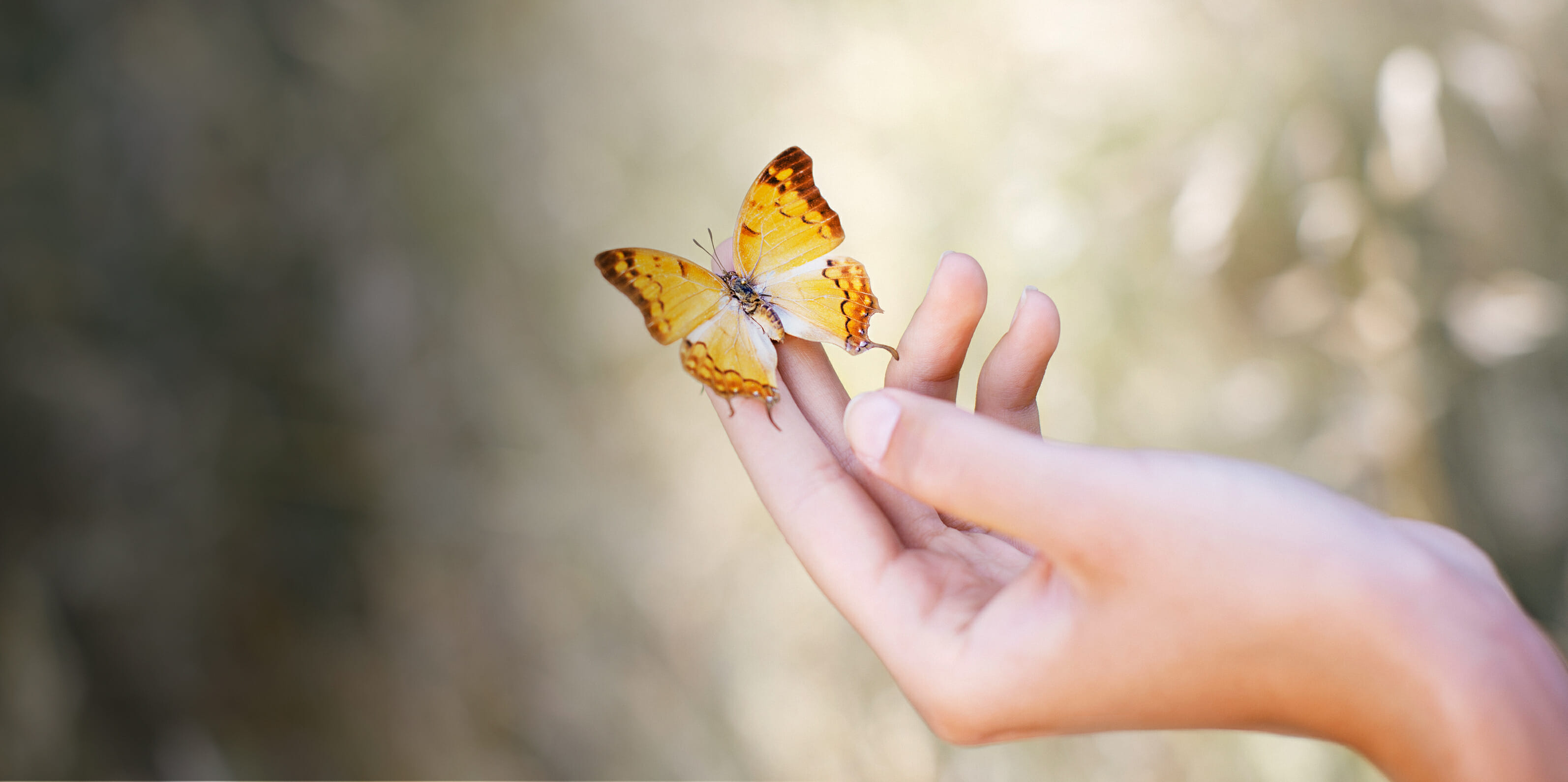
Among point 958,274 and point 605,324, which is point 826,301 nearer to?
point 958,274

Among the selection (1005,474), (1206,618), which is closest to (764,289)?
(1005,474)

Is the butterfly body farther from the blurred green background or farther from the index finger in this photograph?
the blurred green background

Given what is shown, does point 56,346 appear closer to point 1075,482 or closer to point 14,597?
point 14,597

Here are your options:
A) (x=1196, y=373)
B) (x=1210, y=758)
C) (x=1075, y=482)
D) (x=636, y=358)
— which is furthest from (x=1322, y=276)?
(x=636, y=358)

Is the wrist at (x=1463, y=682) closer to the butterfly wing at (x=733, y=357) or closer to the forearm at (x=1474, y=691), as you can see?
the forearm at (x=1474, y=691)

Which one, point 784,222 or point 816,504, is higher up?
point 784,222

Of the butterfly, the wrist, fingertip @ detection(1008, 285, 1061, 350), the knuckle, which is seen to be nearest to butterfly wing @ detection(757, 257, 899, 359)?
the butterfly

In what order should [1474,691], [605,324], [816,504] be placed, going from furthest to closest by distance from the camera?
[605,324]
[816,504]
[1474,691]
